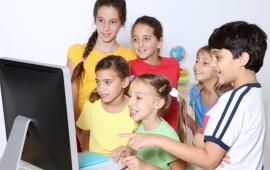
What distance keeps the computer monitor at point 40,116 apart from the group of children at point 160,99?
0.74ft

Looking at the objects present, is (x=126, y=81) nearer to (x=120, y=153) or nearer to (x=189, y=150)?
(x=120, y=153)

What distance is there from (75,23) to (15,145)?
59.9 inches

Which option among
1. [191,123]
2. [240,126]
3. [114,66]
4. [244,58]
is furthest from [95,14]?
[240,126]

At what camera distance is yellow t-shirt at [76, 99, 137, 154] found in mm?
1637

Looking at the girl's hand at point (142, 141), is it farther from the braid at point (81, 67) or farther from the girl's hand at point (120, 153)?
the braid at point (81, 67)

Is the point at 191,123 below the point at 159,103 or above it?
below

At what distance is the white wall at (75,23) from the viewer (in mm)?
2420

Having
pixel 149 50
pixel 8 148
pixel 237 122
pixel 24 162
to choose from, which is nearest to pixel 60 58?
pixel 149 50

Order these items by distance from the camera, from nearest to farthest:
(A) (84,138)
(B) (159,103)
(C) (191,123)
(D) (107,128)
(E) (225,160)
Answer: (E) (225,160), (B) (159,103), (D) (107,128), (A) (84,138), (C) (191,123)

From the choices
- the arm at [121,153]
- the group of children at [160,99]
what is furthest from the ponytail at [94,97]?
the arm at [121,153]

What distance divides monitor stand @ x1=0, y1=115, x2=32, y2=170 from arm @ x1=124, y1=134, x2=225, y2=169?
316 mm

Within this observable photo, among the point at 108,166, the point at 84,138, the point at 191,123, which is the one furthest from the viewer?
the point at 191,123

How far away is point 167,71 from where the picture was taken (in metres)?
1.99

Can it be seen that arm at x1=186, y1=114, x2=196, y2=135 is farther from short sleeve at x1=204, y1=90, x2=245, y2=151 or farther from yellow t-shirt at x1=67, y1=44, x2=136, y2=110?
short sleeve at x1=204, y1=90, x2=245, y2=151
